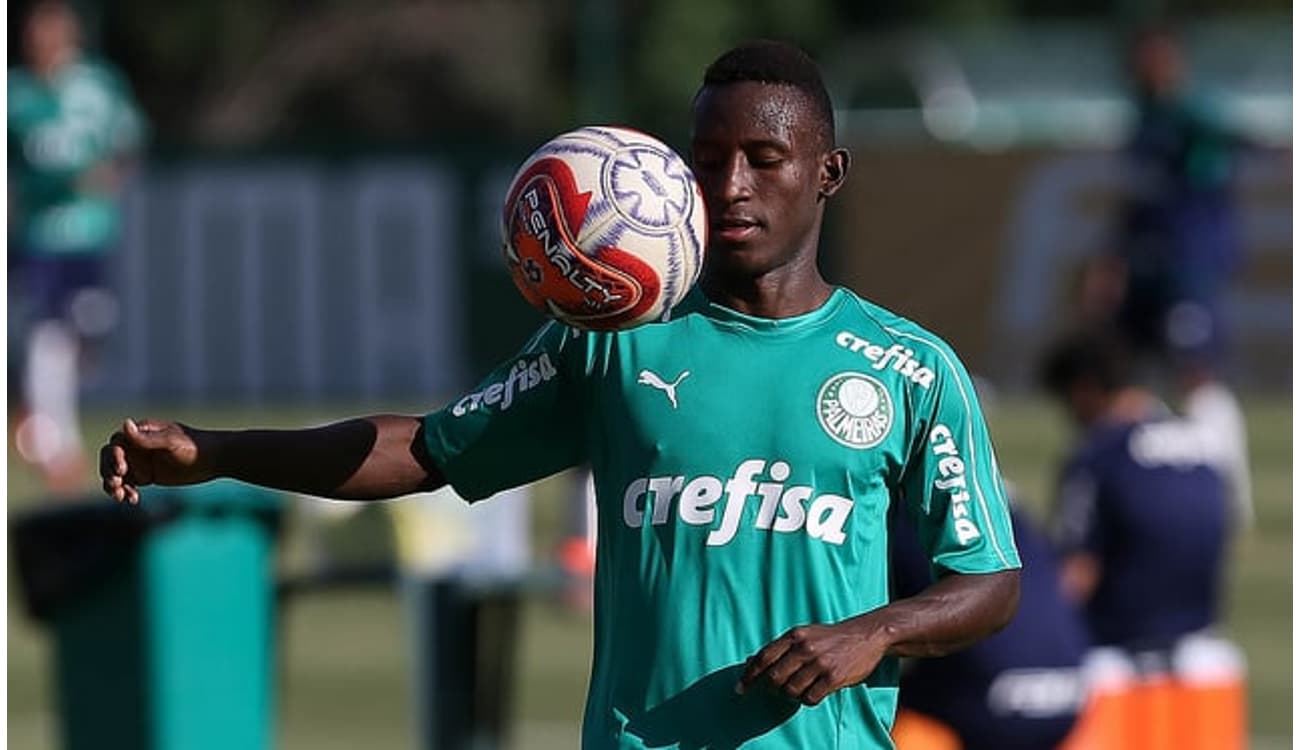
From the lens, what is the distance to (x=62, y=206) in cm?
1658

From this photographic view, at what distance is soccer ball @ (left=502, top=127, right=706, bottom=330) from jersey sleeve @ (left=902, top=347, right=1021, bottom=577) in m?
0.40

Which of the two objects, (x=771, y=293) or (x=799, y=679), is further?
(x=771, y=293)

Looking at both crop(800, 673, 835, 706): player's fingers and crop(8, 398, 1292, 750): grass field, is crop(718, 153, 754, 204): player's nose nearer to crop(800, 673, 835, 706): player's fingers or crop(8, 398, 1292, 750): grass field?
crop(800, 673, 835, 706): player's fingers

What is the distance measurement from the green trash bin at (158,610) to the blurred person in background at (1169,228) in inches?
358

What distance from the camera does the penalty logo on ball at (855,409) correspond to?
168 inches

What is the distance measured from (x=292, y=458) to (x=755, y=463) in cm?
69

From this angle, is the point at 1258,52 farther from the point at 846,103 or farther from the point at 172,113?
the point at 172,113

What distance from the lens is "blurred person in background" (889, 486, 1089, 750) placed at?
7129 millimetres

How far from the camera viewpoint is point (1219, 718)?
859 centimetres

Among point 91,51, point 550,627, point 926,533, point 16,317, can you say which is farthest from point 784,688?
point 91,51

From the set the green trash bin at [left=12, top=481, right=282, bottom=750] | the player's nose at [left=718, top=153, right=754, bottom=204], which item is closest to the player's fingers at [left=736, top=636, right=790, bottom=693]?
the player's nose at [left=718, top=153, right=754, bottom=204]

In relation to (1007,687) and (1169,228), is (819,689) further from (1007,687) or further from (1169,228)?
(1169,228)

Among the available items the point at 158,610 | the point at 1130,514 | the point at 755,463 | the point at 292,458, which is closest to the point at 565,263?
the point at 755,463

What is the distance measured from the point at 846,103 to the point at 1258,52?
→ 5338 mm
